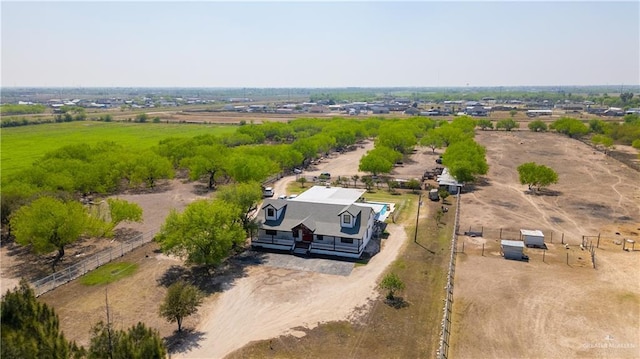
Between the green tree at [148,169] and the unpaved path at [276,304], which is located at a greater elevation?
the green tree at [148,169]

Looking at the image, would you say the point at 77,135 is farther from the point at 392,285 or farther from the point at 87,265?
the point at 392,285

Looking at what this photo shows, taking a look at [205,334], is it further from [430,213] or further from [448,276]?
[430,213]

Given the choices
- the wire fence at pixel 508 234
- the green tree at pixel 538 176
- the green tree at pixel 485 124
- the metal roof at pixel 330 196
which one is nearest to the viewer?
the wire fence at pixel 508 234

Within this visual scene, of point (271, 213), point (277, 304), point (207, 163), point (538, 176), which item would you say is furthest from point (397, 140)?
point (277, 304)

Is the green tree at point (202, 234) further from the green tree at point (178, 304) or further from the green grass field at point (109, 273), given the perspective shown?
the green tree at point (178, 304)

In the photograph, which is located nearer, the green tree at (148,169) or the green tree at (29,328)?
the green tree at (29,328)

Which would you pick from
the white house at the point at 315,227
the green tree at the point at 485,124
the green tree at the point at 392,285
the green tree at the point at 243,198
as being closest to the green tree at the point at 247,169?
the green tree at the point at 243,198
